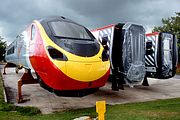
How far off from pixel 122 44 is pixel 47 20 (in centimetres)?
314

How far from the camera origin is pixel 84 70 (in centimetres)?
727

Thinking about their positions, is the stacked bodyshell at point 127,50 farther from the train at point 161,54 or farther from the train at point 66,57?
the train at point 161,54

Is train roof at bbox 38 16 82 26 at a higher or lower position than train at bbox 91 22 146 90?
higher

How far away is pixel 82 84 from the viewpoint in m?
7.36

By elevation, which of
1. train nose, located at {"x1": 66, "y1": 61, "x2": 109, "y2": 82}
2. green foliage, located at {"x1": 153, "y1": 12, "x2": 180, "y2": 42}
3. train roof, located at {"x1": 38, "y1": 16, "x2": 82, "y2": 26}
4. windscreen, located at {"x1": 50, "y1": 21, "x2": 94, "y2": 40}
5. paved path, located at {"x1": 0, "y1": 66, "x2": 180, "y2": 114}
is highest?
green foliage, located at {"x1": 153, "y1": 12, "x2": 180, "y2": 42}

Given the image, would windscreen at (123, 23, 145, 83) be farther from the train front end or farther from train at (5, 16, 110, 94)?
the train front end

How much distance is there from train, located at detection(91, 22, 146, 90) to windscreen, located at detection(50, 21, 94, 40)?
223 cm

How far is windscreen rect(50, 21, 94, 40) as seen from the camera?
8.27m

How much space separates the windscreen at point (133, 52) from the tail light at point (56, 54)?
3658mm

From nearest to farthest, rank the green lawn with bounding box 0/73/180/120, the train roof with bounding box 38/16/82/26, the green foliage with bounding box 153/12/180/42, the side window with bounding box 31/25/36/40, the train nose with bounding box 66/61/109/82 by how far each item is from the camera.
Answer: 1. the green lawn with bounding box 0/73/180/120
2. the train nose with bounding box 66/61/109/82
3. the train roof with bounding box 38/16/82/26
4. the side window with bounding box 31/25/36/40
5. the green foliage with bounding box 153/12/180/42

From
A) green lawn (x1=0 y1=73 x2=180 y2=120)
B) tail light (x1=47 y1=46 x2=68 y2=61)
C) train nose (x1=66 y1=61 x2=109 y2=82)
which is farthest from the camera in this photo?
tail light (x1=47 y1=46 x2=68 y2=61)

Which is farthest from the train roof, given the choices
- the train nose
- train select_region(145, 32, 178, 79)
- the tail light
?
train select_region(145, 32, 178, 79)

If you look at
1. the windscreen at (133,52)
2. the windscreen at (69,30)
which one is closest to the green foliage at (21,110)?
the windscreen at (69,30)

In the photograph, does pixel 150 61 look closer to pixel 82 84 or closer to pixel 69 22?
pixel 69 22
